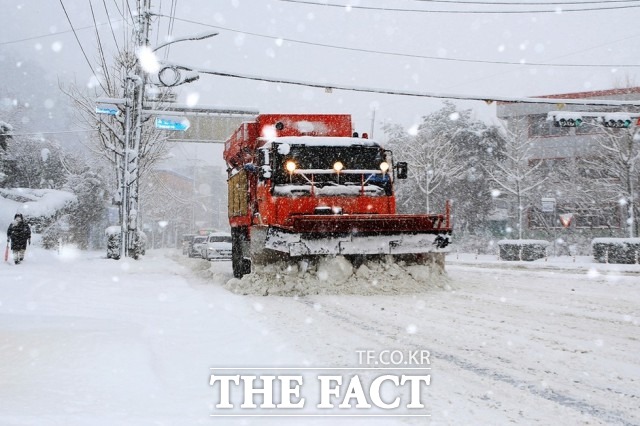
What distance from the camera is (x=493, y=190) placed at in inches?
1507

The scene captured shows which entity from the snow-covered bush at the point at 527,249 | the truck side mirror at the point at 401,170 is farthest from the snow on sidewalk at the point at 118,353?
the snow-covered bush at the point at 527,249

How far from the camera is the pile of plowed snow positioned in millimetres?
10445

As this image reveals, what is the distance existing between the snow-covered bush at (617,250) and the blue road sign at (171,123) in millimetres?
18338

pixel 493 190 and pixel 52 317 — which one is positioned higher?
pixel 493 190

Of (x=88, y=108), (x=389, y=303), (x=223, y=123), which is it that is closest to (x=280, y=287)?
(x=389, y=303)

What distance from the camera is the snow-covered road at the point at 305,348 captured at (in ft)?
12.5

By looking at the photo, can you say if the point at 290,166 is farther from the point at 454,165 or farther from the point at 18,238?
the point at 454,165

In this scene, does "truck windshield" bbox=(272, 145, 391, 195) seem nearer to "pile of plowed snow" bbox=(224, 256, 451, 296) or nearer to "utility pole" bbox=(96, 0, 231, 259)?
"pile of plowed snow" bbox=(224, 256, 451, 296)

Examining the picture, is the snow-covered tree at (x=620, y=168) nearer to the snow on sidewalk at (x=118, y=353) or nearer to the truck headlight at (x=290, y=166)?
the truck headlight at (x=290, y=166)

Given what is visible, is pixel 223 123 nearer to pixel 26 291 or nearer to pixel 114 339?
pixel 26 291

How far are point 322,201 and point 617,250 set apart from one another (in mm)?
17584

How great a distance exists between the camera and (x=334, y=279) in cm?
1048

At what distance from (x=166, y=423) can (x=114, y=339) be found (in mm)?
2754

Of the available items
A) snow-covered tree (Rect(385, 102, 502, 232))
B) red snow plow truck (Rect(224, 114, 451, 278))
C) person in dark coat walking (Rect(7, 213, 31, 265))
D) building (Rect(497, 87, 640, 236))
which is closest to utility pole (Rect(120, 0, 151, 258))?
person in dark coat walking (Rect(7, 213, 31, 265))
